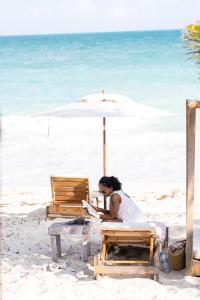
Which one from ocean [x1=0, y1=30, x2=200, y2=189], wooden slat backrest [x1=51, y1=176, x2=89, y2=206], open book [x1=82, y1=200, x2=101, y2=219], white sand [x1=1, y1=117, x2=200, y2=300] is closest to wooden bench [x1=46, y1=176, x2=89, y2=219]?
wooden slat backrest [x1=51, y1=176, x2=89, y2=206]

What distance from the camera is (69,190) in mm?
8586

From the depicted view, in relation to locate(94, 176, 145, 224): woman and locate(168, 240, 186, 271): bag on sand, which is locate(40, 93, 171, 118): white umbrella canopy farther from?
locate(168, 240, 186, 271): bag on sand

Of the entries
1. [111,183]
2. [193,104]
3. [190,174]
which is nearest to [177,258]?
[190,174]

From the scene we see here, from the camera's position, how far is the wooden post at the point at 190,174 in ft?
18.5

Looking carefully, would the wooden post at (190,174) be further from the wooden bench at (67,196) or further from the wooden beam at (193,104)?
the wooden bench at (67,196)

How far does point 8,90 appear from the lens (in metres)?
33.0

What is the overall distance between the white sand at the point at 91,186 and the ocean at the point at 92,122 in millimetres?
34

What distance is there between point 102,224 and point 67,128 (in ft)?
46.7

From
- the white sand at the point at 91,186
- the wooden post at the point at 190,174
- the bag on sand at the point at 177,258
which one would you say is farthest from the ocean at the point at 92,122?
the bag on sand at the point at 177,258

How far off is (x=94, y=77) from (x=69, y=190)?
2983cm

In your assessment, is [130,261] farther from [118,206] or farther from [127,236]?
[118,206]

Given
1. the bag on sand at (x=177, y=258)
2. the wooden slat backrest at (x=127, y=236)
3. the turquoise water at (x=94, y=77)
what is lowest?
the bag on sand at (x=177, y=258)

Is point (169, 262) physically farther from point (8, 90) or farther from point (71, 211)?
point (8, 90)

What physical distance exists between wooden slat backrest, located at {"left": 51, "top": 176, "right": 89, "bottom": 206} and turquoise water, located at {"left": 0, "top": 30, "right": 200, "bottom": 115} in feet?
44.7
